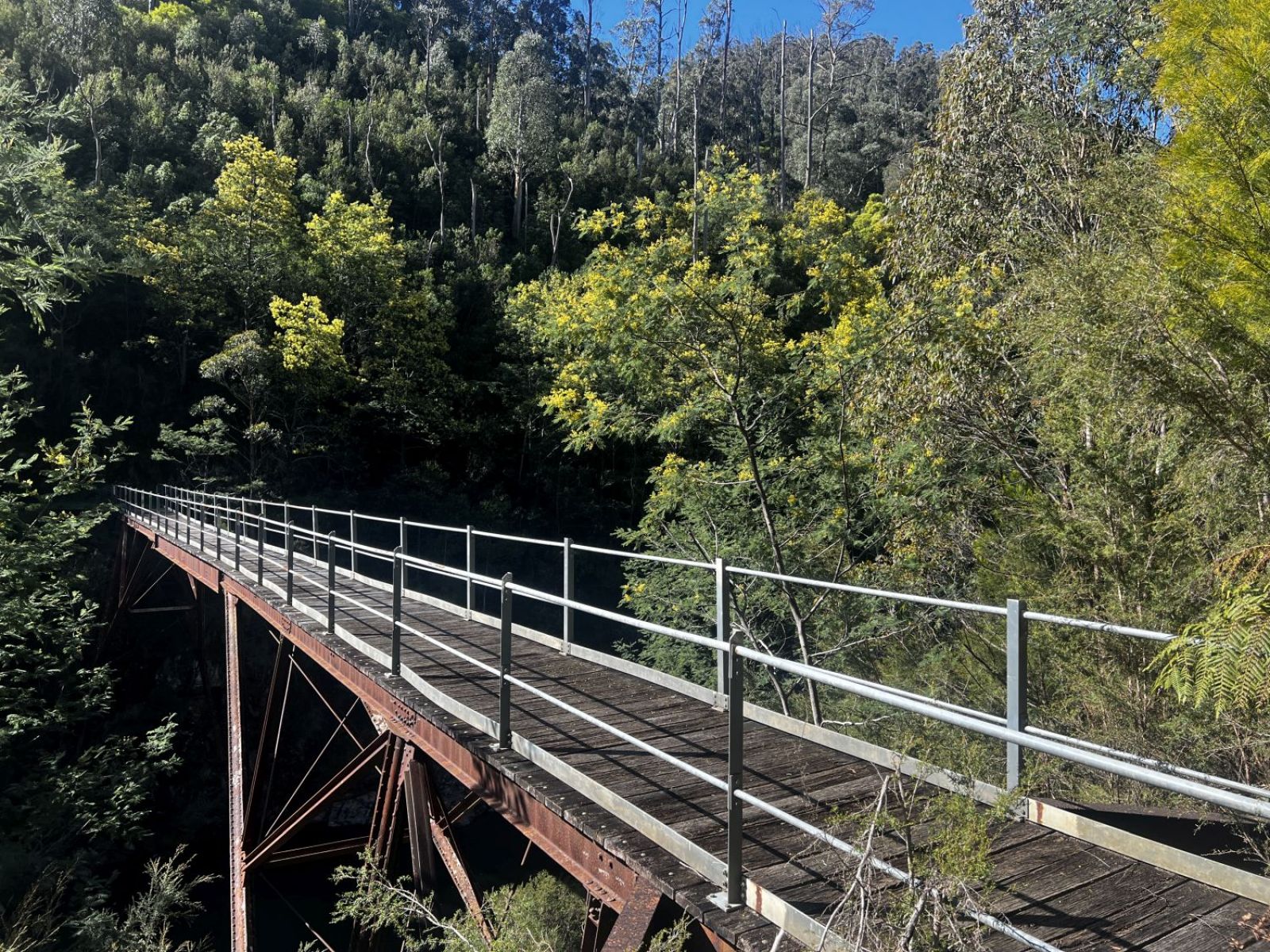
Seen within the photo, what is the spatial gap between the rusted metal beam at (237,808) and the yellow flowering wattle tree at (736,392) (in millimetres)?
4471

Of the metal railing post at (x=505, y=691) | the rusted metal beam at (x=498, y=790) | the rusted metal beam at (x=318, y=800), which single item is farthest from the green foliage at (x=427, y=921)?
the metal railing post at (x=505, y=691)

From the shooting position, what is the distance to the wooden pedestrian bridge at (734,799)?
2.21m

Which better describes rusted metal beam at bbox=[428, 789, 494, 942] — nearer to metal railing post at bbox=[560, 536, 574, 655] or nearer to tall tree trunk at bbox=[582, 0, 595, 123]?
metal railing post at bbox=[560, 536, 574, 655]

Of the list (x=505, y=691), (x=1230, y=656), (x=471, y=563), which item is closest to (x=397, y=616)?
(x=505, y=691)

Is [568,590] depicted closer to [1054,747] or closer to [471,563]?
[471,563]

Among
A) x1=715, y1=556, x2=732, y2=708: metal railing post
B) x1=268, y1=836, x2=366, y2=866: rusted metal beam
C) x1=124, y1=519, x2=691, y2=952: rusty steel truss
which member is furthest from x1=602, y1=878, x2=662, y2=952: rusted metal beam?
x1=268, y1=836, x2=366, y2=866: rusted metal beam

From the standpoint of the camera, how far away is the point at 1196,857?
2.52m

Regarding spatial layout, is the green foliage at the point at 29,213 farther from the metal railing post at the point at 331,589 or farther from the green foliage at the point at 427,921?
the green foliage at the point at 427,921

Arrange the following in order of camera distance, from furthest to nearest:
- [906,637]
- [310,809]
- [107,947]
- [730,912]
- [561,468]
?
[561,468], [906,637], [107,947], [310,809], [730,912]

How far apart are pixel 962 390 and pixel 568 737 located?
5820mm

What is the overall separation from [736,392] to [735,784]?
645 centimetres

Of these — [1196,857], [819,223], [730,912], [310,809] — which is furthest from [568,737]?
[819,223]

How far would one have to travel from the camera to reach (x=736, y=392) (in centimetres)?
866

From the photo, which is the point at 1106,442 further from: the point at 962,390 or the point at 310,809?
the point at 310,809
